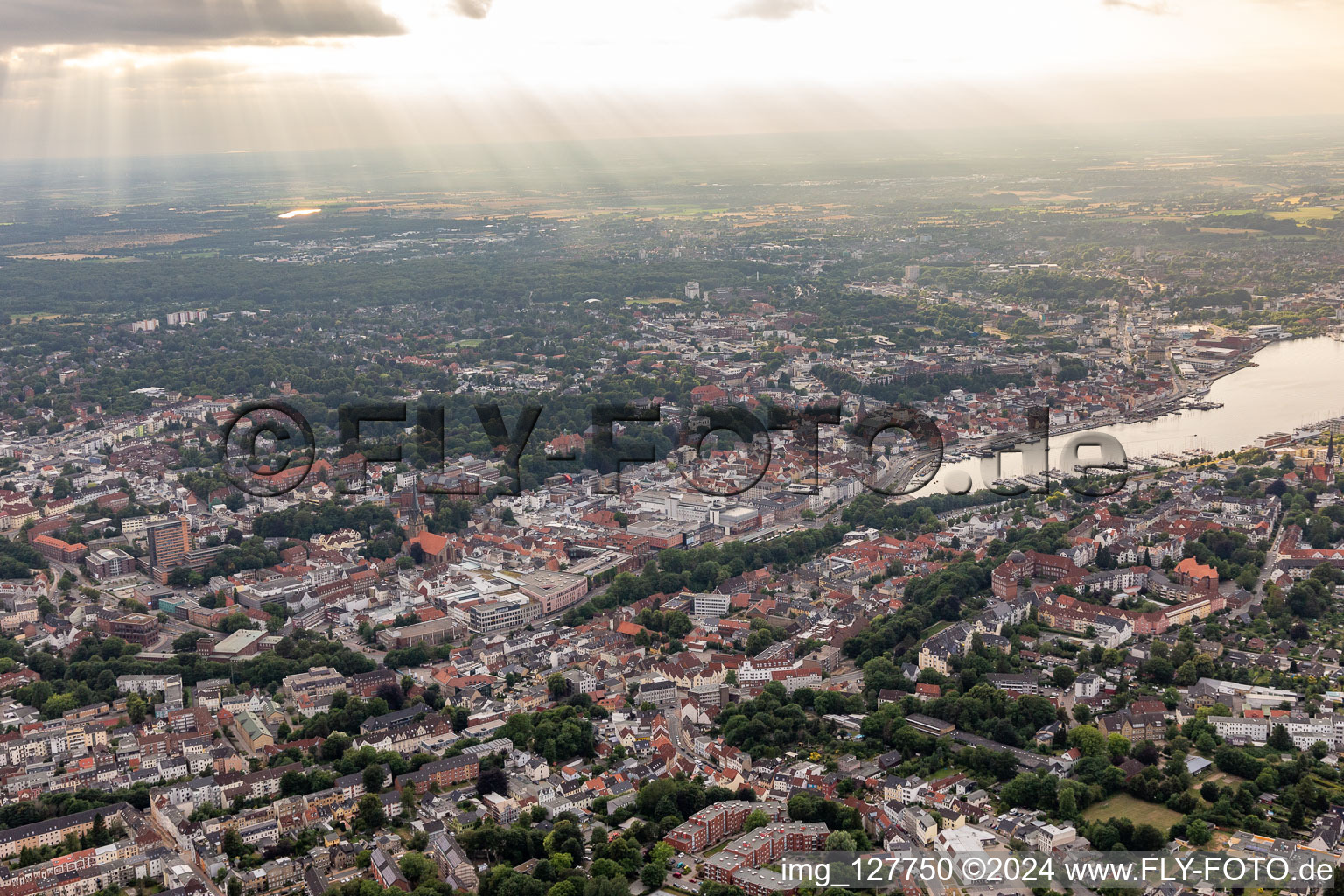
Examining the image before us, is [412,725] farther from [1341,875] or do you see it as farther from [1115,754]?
[1341,875]

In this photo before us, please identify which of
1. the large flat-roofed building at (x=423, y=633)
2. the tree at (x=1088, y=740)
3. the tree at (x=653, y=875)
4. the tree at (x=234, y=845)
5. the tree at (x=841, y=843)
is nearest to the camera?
the tree at (x=653, y=875)

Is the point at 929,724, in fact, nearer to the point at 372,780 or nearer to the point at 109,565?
the point at 372,780

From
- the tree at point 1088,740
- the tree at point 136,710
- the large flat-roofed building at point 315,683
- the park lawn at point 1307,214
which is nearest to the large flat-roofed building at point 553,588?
the large flat-roofed building at point 315,683

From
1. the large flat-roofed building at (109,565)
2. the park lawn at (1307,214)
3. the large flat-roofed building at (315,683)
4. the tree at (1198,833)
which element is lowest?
the tree at (1198,833)

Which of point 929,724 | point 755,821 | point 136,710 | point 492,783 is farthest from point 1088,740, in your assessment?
point 136,710

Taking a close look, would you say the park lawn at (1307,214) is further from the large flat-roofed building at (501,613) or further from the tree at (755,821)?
the tree at (755,821)

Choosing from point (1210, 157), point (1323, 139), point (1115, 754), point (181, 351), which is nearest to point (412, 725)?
point (1115, 754)
